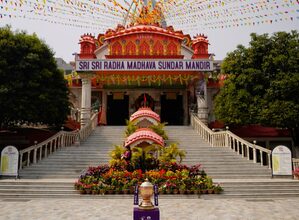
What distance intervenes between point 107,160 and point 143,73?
7.78m

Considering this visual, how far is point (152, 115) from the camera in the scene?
16641 millimetres

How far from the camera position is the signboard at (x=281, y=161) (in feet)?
42.8

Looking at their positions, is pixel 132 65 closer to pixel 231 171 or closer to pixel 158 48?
pixel 158 48

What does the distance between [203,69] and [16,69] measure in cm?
1145

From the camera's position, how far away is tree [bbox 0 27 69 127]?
16125 mm

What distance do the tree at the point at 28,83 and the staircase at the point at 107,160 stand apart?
266cm

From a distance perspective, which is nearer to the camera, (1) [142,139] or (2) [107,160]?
(1) [142,139]

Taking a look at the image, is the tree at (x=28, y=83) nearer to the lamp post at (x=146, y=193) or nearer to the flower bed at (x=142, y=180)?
the flower bed at (x=142, y=180)

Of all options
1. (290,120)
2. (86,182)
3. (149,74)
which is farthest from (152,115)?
(290,120)

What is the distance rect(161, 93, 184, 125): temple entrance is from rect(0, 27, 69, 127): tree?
964cm

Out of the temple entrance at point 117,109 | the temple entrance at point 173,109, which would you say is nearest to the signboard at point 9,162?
the temple entrance at point 117,109

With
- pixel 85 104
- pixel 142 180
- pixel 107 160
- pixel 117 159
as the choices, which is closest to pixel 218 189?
pixel 142 180

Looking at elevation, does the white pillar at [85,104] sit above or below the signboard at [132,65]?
below

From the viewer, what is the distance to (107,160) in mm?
14953
